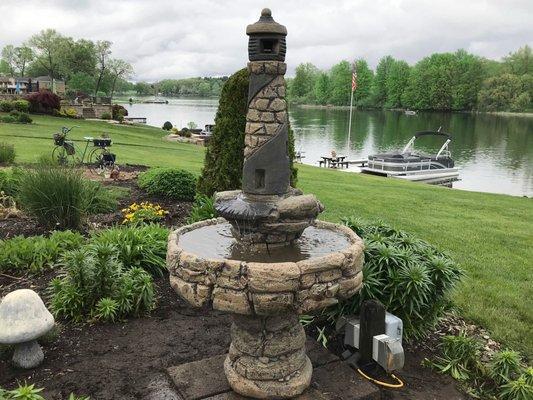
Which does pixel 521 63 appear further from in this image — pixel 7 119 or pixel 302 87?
pixel 7 119

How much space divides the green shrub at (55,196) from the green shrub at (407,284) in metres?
5.98

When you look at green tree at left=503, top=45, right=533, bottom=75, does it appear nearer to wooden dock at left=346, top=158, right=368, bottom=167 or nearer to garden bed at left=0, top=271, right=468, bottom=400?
wooden dock at left=346, top=158, right=368, bottom=167

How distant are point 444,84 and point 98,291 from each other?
354 feet

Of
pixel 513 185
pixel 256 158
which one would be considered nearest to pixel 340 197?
pixel 256 158

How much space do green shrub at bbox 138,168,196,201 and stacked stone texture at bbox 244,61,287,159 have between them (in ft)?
26.4

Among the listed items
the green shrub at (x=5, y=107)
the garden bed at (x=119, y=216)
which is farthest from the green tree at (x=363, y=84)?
the garden bed at (x=119, y=216)

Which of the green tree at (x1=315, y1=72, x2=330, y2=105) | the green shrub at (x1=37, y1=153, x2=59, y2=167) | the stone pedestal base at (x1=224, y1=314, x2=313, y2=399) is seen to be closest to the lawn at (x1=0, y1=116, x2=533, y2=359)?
the stone pedestal base at (x1=224, y1=314, x2=313, y2=399)

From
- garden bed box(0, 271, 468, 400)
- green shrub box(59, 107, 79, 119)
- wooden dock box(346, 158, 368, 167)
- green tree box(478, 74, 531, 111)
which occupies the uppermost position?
green tree box(478, 74, 531, 111)

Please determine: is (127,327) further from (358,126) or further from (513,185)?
(358,126)

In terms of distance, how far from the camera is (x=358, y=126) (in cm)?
7419

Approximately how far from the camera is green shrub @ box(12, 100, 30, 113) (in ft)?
137

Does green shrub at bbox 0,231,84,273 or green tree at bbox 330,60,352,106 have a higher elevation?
green tree at bbox 330,60,352,106

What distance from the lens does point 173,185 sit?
12.8 meters

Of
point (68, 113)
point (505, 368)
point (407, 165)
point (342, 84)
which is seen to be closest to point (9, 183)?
point (505, 368)
